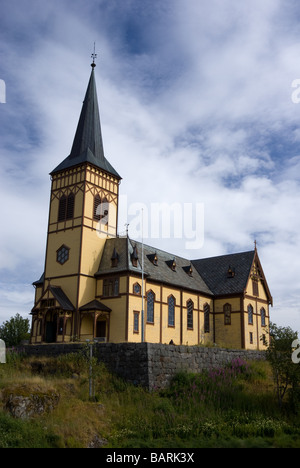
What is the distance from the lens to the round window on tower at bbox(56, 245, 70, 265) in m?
41.6

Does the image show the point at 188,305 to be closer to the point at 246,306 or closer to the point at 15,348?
the point at 246,306

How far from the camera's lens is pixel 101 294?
40.6 meters

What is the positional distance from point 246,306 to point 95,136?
23.1 meters

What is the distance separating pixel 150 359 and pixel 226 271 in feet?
93.0

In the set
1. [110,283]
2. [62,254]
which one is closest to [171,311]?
[110,283]

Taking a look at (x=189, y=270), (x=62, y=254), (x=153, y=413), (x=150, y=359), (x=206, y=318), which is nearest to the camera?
(x=153, y=413)

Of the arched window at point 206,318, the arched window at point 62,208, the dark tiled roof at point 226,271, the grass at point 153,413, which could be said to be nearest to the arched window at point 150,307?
the arched window at point 206,318

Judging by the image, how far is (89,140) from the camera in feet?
153

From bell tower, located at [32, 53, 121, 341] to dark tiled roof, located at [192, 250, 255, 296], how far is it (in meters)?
13.8

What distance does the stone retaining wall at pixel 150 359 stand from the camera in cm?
2552

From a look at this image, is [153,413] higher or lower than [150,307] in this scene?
lower

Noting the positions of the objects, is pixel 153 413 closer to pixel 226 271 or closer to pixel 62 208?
pixel 62 208

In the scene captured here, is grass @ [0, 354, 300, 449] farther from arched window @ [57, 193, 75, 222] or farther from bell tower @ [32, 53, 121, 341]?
arched window @ [57, 193, 75, 222]
